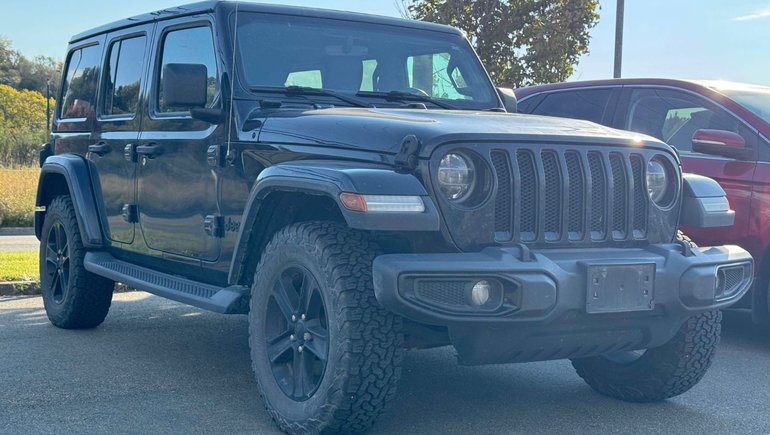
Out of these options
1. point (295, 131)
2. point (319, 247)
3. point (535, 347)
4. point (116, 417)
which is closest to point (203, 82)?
point (295, 131)

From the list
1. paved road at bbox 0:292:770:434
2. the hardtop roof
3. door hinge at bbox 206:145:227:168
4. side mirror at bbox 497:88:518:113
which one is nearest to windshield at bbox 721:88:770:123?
paved road at bbox 0:292:770:434

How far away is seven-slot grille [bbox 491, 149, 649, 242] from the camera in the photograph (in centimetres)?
393

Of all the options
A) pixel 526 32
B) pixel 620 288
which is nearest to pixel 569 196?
pixel 620 288

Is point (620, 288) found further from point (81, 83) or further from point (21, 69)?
point (21, 69)

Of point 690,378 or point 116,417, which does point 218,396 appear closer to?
point 116,417

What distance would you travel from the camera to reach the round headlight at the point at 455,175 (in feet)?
12.7

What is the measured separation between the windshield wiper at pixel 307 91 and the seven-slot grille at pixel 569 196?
130 centimetres

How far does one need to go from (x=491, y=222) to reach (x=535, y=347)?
0.55 m

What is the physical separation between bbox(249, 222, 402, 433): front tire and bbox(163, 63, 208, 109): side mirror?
0.97 m

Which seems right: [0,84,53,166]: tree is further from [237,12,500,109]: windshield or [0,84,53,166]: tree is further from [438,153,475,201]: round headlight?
[438,153,475,201]: round headlight

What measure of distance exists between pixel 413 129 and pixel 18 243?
12.4 meters

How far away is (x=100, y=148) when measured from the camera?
20.4ft

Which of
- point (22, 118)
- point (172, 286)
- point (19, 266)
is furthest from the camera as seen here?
point (22, 118)

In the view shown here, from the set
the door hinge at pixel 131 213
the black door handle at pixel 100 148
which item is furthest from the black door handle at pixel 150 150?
the black door handle at pixel 100 148
